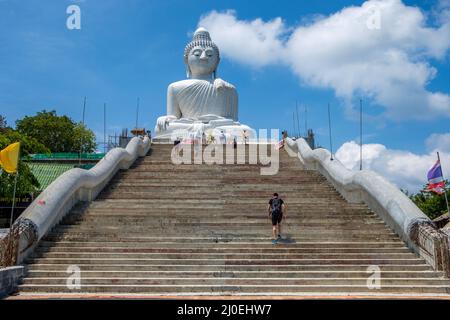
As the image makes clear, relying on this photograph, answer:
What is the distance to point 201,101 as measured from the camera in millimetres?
26422

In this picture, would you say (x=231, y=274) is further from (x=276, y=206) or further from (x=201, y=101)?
(x=201, y=101)

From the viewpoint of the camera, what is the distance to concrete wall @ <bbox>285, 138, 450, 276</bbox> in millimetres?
8109

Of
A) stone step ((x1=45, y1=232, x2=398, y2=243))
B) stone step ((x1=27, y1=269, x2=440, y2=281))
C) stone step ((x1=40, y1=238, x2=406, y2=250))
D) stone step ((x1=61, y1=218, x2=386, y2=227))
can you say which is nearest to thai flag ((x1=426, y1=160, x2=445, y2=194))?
stone step ((x1=61, y1=218, x2=386, y2=227))

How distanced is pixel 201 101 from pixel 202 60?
2936 millimetres

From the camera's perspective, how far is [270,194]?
475 inches

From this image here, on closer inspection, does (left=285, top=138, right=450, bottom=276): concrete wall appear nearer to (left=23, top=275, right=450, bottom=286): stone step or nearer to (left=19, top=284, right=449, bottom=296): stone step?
(left=23, top=275, right=450, bottom=286): stone step

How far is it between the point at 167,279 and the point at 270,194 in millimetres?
4789

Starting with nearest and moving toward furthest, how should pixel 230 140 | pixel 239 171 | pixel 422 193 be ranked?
pixel 239 171, pixel 230 140, pixel 422 193

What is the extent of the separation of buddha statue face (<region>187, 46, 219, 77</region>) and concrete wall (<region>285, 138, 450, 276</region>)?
49.0 ft

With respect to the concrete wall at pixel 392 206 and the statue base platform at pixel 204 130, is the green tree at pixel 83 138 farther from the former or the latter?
the concrete wall at pixel 392 206

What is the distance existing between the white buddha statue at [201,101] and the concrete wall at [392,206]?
10.6m

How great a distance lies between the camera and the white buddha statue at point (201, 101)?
24.2 metres
